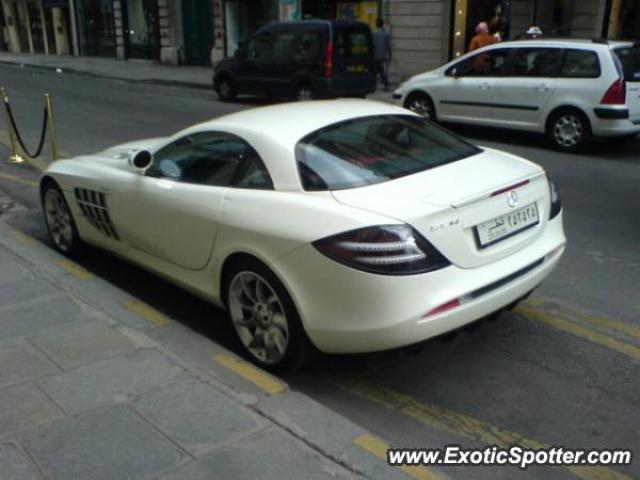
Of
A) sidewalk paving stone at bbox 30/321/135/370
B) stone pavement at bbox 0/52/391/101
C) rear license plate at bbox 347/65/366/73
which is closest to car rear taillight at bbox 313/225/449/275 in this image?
sidewalk paving stone at bbox 30/321/135/370

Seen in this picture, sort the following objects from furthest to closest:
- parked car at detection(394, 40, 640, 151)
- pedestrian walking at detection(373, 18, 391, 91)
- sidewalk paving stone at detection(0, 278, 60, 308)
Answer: pedestrian walking at detection(373, 18, 391, 91), parked car at detection(394, 40, 640, 151), sidewalk paving stone at detection(0, 278, 60, 308)

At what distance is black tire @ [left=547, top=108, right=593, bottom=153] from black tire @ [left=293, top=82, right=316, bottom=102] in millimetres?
6035

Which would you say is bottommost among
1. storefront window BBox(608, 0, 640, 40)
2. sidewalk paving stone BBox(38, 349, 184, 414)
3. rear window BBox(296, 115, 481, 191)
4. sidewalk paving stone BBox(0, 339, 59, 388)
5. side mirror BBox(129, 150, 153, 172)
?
sidewalk paving stone BBox(0, 339, 59, 388)

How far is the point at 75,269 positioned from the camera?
17.8 ft

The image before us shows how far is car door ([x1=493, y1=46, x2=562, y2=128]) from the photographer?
10.3 metres

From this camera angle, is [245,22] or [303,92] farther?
[245,22]

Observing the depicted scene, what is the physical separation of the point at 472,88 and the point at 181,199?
8007 mm

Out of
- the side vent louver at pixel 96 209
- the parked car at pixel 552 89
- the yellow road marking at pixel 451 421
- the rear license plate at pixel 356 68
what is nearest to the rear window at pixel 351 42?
the rear license plate at pixel 356 68

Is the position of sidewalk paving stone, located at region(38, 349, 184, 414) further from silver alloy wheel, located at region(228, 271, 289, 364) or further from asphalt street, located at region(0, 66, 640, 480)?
asphalt street, located at region(0, 66, 640, 480)

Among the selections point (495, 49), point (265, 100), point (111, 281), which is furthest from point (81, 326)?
point (265, 100)

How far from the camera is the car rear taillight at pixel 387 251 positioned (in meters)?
3.29

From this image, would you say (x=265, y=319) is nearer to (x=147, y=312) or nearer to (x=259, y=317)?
(x=259, y=317)

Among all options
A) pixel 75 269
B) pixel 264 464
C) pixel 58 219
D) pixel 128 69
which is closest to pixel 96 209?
pixel 75 269

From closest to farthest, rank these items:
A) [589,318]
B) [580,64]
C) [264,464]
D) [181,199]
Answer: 1. [264,464]
2. [181,199]
3. [589,318]
4. [580,64]
